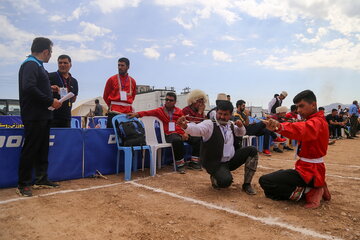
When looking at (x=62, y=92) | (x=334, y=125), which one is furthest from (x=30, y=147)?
(x=334, y=125)

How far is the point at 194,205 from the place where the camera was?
323 cm

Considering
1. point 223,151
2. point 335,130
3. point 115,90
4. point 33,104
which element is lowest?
point 335,130

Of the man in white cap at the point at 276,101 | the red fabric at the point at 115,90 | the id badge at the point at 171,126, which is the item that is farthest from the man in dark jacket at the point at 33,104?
the man in white cap at the point at 276,101

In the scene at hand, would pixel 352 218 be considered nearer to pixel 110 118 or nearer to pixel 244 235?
pixel 244 235

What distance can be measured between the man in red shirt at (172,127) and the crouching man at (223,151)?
1346 millimetres

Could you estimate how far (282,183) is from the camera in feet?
10.8

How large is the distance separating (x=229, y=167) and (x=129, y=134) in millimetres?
1892

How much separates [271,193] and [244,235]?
120 cm

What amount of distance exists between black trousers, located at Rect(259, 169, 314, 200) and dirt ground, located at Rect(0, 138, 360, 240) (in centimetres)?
11

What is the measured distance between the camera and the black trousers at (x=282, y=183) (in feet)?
10.6

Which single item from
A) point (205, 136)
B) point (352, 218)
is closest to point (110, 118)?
point (205, 136)

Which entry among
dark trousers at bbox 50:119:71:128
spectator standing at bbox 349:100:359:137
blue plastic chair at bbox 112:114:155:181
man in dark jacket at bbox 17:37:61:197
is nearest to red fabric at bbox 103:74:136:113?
blue plastic chair at bbox 112:114:155:181

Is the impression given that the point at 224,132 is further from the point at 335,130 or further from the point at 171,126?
the point at 335,130

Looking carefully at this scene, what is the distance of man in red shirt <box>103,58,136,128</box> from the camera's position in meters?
5.14
